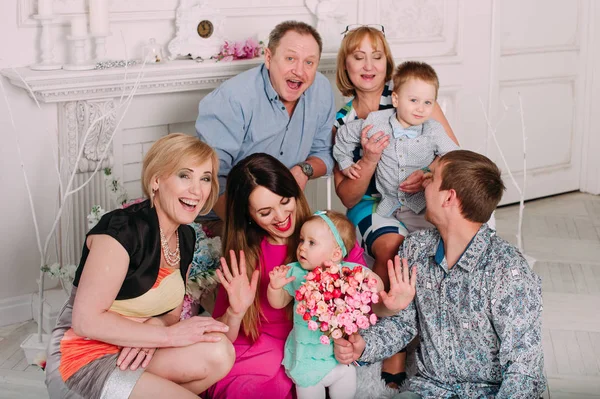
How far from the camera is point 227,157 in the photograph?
323 centimetres

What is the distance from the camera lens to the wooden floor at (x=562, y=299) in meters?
3.19

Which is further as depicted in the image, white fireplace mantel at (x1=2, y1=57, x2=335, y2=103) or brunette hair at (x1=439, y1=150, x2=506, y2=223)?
white fireplace mantel at (x1=2, y1=57, x2=335, y2=103)

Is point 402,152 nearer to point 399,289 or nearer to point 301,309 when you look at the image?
point 399,289

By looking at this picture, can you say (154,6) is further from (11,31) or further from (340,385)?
(340,385)

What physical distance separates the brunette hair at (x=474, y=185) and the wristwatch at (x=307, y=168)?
2.68 feet

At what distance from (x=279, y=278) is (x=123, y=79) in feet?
4.32

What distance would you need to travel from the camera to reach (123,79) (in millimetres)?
3479

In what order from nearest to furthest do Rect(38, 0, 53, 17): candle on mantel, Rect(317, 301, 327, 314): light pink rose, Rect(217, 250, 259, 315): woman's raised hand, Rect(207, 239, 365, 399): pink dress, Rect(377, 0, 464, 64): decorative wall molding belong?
1. Rect(317, 301, 327, 314): light pink rose
2. Rect(217, 250, 259, 315): woman's raised hand
3. Rect(207, 239, 365, 399): pink dress
4. Rect(38, 0, 53, 17): candle on mantel
5. Rect(377, 0, 464, 64): decorative wall molding

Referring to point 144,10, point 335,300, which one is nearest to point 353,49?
point 144,10

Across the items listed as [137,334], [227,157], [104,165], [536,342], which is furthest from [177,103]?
[536,342]

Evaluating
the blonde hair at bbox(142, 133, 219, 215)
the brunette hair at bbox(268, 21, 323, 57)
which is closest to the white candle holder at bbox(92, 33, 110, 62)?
the brunette hair at bbox(268, 21, 323, 57)

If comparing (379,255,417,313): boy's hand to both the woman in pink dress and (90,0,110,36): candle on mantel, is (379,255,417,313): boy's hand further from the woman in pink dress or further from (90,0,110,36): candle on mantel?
(90,0,110,36): candle on mantel

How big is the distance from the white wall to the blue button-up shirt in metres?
0.57

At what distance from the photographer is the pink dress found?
2691 mm
